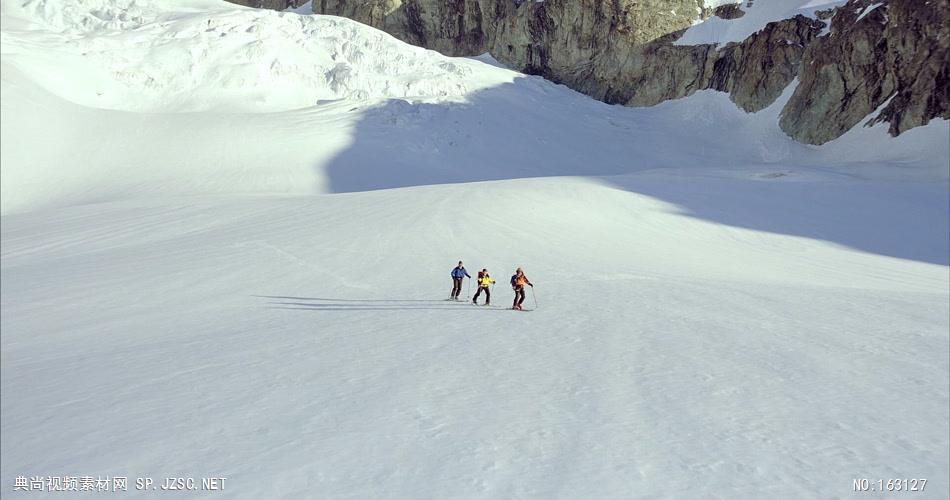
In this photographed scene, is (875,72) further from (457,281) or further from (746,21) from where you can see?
(457,281)

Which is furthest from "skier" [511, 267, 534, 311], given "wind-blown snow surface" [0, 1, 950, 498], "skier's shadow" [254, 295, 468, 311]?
"skier's shadow" [254, 295, 468, 311]

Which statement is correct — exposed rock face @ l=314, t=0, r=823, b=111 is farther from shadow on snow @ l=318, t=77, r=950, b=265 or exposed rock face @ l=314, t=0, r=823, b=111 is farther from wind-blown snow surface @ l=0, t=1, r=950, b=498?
wind-blown snow surface @ l=0, t=1, r=950, b=498

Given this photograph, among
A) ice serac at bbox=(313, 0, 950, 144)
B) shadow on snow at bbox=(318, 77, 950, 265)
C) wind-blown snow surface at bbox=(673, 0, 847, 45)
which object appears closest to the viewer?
shadow on snow at bbox=(318, 77, 950, 265)

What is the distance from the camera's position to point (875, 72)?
141 ft

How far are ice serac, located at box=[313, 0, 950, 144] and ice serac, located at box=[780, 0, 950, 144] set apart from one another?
0.07m

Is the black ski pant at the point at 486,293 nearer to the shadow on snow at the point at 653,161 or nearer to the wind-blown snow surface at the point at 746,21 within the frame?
the shadow on snow at the point at 653,161

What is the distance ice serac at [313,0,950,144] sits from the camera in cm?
4128

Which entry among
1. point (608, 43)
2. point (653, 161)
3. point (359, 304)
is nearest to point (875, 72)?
point (653, 161)

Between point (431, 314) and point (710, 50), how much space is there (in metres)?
48.8

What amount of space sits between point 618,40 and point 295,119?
2973 cm

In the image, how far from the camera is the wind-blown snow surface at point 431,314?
5.32 meters

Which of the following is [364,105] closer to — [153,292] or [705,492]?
[153,292]

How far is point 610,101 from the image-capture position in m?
55.6

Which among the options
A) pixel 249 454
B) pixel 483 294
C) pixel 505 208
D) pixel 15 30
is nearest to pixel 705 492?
pixel 249 454
